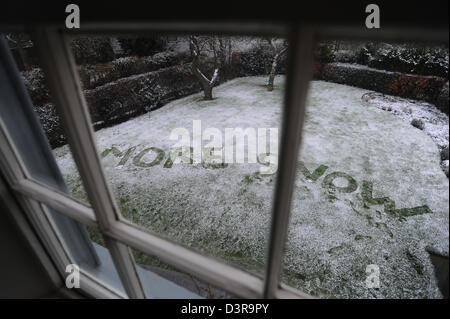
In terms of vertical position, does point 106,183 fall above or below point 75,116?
below

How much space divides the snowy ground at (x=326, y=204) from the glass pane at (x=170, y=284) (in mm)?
541

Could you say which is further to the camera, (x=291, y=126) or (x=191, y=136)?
(x=191, y=136)

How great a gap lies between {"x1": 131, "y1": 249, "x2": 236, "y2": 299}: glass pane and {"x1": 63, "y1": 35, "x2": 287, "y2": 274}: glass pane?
1.74 ft

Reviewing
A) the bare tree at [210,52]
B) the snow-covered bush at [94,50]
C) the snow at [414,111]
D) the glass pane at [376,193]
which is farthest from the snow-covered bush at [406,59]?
the snow-covered bush at [94,50]

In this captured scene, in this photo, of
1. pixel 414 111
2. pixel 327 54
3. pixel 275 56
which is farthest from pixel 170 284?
pixel 327 54

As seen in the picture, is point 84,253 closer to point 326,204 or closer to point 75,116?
point 75,116

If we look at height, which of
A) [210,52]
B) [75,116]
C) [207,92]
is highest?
[75,116]

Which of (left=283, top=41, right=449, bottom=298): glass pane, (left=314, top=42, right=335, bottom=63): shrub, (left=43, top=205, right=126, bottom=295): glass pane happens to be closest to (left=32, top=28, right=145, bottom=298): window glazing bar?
(left=43, top=205, right=126, bottom=295): glass pane

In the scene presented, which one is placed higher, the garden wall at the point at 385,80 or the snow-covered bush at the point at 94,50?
the snow-covered bush at the point at 94,50

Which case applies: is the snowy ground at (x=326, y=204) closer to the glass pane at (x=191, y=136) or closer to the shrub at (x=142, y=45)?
the glass pane at (x=191, y=136)

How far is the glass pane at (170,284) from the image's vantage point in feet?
7.54

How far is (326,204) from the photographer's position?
4.66 m

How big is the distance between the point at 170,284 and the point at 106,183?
5.21 ft

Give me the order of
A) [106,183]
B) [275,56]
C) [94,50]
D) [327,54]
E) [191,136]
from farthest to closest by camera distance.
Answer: [327,54] → [275,56] → [94,50] → [191,136] → [106,183]
